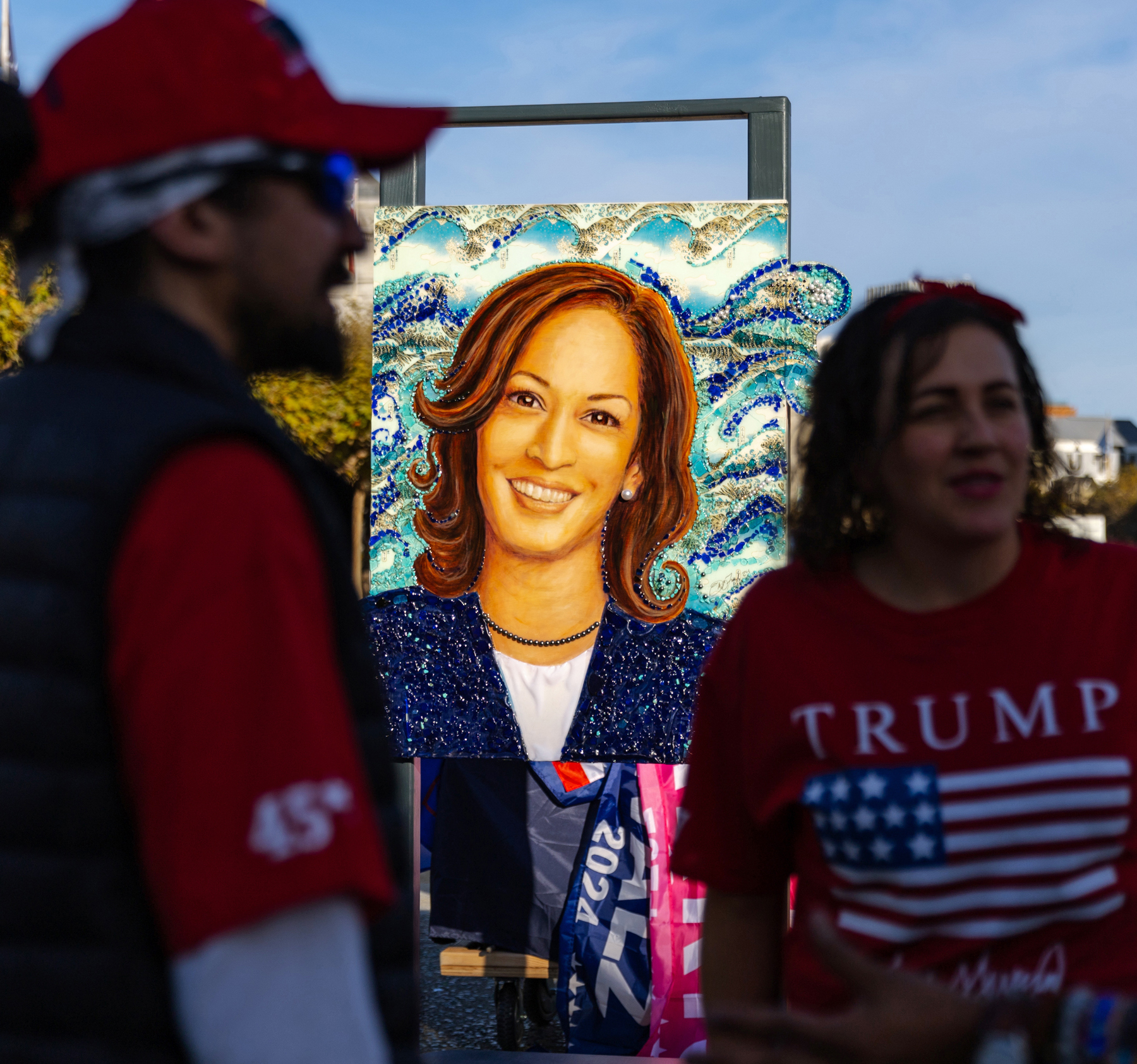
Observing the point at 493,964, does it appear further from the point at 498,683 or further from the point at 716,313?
the point at 716,313

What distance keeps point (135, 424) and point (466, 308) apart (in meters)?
3.13

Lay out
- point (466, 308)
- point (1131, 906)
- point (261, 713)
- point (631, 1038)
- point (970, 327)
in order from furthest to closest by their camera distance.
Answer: point (466, 308), point (631, 1038), point (970, 327), point (1131, 906), point (261, 713)

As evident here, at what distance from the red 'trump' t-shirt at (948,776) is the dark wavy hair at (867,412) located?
14 centimetres

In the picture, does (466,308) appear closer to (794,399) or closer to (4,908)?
(794,399)

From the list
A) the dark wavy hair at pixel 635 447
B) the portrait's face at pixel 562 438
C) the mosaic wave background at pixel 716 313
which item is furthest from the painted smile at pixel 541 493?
the mosaic wave background at pixel 716 313

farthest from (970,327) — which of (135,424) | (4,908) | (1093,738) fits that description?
(4,908)

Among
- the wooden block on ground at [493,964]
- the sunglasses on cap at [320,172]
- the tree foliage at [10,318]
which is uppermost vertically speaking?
the tree foliage at [10,318]

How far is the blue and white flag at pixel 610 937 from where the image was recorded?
11.8 ft

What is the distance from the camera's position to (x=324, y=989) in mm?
733

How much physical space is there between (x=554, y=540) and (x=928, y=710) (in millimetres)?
2534
